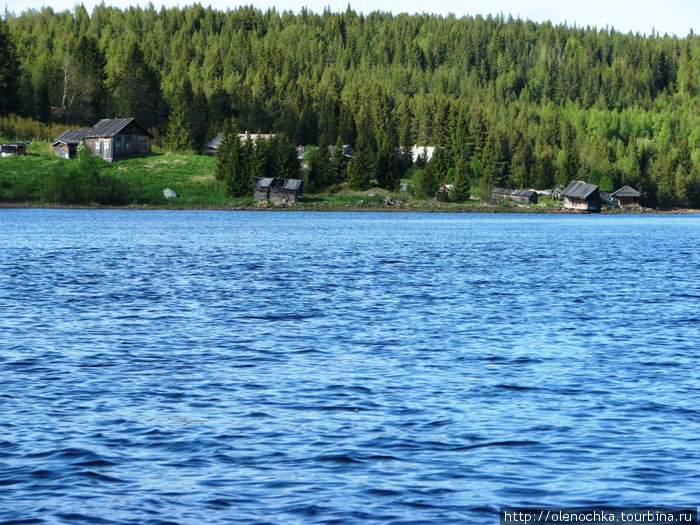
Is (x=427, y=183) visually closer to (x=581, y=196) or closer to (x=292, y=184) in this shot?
(x=292, y=184)

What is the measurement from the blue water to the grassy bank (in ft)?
325

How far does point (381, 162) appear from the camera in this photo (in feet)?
566

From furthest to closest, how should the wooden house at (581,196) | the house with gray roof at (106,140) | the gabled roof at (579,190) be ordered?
the wooden house at (581,196) → the gabled roof at (579,190) → the house with gray roof at (106,140)

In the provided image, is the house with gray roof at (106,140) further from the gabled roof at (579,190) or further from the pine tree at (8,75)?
the gabled roof at (579,190)

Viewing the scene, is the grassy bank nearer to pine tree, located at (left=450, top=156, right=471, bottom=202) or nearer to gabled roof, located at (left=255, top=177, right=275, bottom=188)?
pine tree, located at (left=450, top=156, right=471, bottom=202)

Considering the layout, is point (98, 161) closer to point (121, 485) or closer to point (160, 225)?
point (160, 225)

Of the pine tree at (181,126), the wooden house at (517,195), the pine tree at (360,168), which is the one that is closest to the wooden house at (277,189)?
the pine tree at (360,168)

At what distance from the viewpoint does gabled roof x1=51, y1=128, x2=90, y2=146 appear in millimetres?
156625

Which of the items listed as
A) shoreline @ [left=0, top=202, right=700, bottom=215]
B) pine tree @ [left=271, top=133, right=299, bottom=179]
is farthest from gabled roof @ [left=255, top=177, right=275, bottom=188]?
pine tree @ [left=271, top=133, right=299, bottom=179]

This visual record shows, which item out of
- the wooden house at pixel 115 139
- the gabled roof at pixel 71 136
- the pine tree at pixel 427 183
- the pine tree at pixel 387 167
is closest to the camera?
the gabled roof at pixel 71 136

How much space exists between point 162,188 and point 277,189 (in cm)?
1887

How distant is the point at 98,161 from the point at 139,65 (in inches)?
1513

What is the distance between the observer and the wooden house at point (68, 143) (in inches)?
6161

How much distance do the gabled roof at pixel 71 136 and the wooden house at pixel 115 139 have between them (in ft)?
2.80
